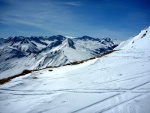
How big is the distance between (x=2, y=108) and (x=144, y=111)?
331 inches

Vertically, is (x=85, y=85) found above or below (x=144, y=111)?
above

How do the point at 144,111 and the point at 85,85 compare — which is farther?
the point at 85,85

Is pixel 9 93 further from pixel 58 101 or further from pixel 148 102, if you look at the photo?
pixel 148 102

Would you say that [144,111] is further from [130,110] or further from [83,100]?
[83,100]

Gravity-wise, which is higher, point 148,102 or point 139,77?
point 139,77

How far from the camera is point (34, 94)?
11.8 meters

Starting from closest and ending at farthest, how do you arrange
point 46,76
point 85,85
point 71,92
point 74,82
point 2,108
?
point 2,108 < point 71,92 < point 85,85 < point 74,82 < point 46,76

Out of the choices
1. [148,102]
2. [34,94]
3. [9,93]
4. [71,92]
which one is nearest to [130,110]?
[148,102]

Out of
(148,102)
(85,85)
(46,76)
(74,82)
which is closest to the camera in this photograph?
(148,102)

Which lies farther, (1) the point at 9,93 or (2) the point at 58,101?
(1) the point at 9,93

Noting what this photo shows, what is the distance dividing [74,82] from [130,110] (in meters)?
6.05

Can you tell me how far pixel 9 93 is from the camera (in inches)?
480

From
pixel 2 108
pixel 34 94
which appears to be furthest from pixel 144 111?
pixel 2 108

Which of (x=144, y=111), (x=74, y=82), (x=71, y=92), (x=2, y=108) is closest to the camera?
(x=144, y=111)
